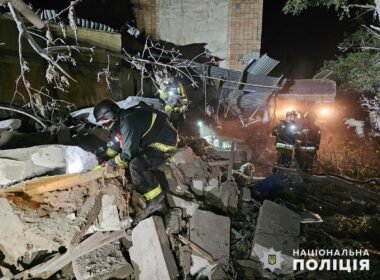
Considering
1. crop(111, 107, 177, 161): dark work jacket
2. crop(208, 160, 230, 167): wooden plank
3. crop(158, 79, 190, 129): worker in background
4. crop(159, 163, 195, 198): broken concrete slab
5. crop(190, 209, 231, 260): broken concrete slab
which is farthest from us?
crop(158, 79, 190, 129): worker in background

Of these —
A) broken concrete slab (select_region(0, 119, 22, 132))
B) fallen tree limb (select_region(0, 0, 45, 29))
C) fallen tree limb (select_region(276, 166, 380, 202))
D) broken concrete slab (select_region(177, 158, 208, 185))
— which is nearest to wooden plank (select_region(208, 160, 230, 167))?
broken concrete slab (select_region(177, 158, 208, 185))

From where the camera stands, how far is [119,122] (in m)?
4.29

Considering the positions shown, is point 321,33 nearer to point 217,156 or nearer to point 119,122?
point 217,156

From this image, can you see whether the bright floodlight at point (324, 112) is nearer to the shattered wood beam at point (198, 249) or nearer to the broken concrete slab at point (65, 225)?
the shattered wood beam at point (198, 249)

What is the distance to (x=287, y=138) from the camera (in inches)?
326

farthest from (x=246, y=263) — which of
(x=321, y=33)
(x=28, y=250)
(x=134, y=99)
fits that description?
(x=321, y=33)

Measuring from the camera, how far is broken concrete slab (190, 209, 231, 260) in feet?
14.2

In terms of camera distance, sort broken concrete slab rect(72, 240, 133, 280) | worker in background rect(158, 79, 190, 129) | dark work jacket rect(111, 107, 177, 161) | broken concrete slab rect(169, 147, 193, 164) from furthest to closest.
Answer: worker in background rect(158, 79, 190, 129), broken concrete slab rect(169, 147, 193, 164), dark work jacket rect(111, 107, 177, 161), broken concrete slab rect(72, 240, 133, 280)

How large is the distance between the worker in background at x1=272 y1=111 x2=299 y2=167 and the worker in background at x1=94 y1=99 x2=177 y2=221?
4.57 meters

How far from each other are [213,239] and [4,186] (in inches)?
118

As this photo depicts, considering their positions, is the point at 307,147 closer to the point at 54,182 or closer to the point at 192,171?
the point at 192,171

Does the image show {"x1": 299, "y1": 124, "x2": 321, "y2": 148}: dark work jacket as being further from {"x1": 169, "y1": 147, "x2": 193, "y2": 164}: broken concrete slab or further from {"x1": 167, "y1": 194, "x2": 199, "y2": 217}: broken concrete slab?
{"x1": 167, "y1": 194, "x2": 199, "y2": 217}: broken concrete slab

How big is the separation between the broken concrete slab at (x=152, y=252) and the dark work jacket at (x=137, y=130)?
3.36ft

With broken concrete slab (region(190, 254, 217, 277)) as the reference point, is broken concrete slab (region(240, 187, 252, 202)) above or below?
above
